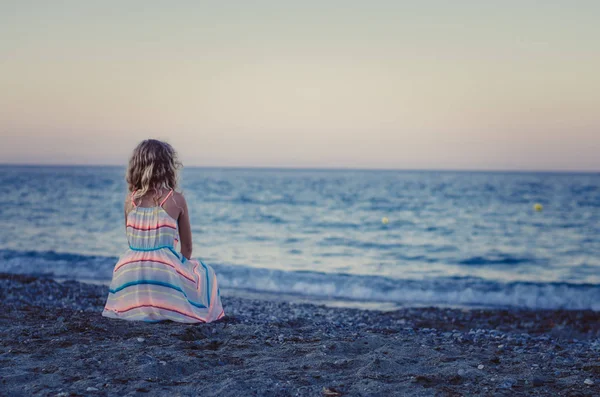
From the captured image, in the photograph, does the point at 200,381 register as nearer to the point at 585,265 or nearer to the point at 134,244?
the point at 134,244

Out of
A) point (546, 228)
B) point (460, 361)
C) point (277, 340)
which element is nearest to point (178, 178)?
point (277, 340)

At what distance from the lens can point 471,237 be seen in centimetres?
2091

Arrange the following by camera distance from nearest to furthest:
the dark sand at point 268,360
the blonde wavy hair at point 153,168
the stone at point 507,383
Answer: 1. the dark sand at point 268,360
2. the stone at point 507,383
3. the blonde wavy hair at point 153,168

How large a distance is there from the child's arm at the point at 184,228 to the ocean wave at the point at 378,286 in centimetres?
563

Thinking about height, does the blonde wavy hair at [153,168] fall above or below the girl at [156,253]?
above

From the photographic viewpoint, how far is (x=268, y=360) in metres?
4.27

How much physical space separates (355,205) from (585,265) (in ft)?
62.3

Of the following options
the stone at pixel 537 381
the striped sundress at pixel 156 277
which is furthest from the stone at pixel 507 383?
the striped sundress at pixel 156 277

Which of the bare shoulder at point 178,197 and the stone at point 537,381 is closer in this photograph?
the stone at point 537,381

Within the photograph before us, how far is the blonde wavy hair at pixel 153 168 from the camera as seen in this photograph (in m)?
5.26

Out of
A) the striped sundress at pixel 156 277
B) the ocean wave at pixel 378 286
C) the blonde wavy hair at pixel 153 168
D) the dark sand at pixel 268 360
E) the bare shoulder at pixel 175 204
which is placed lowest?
the ocean wave at pixel 378 286

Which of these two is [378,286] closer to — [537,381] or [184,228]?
[184,228]

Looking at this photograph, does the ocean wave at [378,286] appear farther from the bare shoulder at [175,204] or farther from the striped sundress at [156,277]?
the bare shoulder at [175,204]

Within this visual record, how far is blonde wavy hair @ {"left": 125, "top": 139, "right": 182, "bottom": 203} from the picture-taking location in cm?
526
